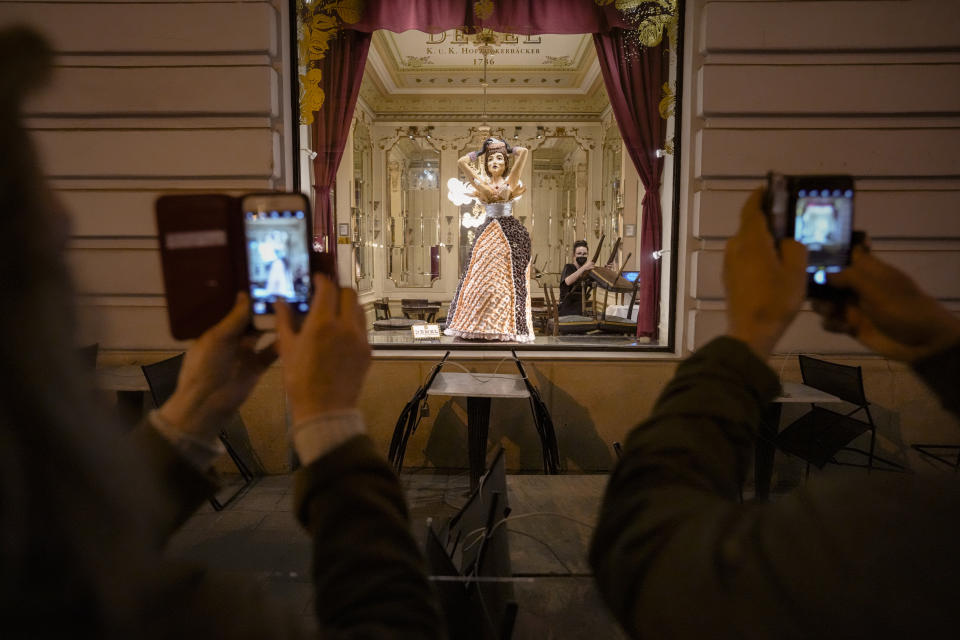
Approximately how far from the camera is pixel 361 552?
0.59 metres

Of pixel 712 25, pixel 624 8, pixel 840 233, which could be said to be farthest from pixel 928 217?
pixel 840 233

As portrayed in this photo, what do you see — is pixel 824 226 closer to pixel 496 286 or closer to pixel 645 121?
pixel 496 286

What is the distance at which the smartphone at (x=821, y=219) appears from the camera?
1.02m

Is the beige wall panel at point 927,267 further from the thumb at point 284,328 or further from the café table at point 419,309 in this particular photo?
the café table at point 419,309

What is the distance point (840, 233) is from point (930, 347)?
0.35 m

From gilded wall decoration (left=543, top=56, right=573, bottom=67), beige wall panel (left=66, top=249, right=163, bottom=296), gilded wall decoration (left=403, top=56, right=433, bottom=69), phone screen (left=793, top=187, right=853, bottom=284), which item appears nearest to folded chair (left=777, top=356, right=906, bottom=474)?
phone screen (left=793, top=187, right=853, bottom=284)

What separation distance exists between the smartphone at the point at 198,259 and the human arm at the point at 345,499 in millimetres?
249

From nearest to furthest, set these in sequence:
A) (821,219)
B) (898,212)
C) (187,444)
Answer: (187,444) < (821,219) < (898,212)

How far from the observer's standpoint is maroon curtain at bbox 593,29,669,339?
15.4ft

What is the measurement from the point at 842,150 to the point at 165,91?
482 cm

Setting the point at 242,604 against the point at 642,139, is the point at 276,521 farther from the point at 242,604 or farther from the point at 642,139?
the point at 642,139

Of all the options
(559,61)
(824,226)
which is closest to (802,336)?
(824,226)

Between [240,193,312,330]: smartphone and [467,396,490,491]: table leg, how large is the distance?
2490 millimetres

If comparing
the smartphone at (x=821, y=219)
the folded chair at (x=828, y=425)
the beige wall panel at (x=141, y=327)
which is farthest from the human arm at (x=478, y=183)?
the smartphone at (x=821, y=219)
